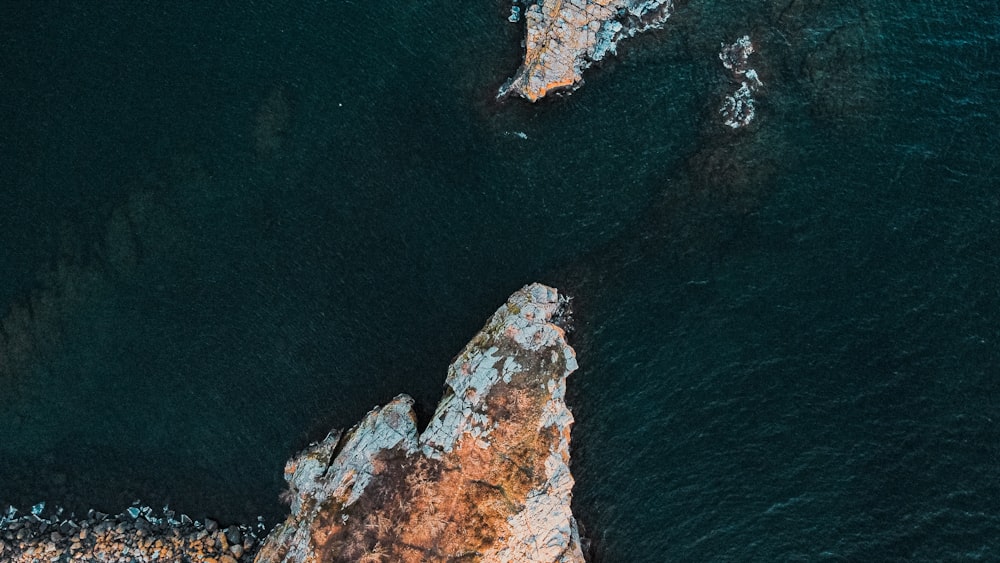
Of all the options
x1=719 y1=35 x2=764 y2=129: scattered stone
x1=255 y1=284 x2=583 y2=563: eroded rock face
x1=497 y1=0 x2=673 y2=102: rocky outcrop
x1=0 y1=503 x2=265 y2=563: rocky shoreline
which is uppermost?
x1=497 y1=0 x2=673 y2=102: rocky outcrop

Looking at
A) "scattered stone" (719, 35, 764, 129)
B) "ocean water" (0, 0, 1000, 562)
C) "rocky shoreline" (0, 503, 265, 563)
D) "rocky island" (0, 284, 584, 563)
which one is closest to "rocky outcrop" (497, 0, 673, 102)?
"ocean water" (0, 0, 1000, 562)

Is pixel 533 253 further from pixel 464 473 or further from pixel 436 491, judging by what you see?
pixel 436 491

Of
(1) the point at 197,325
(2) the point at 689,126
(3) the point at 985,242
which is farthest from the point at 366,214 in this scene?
(3) the point at 985,242

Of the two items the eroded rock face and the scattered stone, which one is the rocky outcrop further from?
the eroded rock face

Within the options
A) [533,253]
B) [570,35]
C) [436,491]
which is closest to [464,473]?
[436,491]

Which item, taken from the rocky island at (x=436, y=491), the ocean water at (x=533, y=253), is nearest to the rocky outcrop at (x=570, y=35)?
the ocean water at (x=533, y=253)

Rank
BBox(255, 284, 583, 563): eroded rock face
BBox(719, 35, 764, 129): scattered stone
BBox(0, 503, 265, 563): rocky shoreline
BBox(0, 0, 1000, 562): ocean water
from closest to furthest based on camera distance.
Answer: BBox(255, 284, 583, 563): eroded rock face → BBox(0, 0, 1000, 562): ocean water → BBox(0, 503, 265, 563): rocky shoreline → BBox(719, 35, 764, 129): scattered stone

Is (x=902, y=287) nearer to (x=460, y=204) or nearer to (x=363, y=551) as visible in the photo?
(x=460, y=204)
